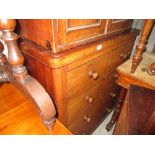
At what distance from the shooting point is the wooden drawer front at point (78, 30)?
0.56 metres

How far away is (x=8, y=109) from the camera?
62cm

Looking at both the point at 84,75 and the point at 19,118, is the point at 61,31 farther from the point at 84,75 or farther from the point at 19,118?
the point at 19,118

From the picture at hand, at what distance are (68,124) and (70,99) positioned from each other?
8.4 inches

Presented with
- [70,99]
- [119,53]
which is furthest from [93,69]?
[119,53]

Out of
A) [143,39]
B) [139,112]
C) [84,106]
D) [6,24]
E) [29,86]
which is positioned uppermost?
[6,24]

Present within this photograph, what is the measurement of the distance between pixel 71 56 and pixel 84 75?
0.20 m

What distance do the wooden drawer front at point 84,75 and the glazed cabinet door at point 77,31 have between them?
0.46 feet

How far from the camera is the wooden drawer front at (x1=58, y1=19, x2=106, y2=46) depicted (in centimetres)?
56

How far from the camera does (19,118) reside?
58 cm

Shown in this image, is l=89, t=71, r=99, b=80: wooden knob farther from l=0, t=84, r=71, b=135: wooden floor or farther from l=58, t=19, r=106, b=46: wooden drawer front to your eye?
l=0, t=84, r=71, b=135: wooden floor

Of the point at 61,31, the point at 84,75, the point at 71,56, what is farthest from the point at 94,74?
the point at 61,31

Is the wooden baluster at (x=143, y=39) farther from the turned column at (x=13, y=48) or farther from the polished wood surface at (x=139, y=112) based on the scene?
the turned column at (x=13, y=48)

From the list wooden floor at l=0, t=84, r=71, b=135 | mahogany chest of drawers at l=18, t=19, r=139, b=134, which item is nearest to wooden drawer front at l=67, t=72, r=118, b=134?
mahogany chest of drawers at l=18, t=19, r=139, b=134

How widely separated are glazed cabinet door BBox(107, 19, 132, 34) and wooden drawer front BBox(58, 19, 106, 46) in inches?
3.0
